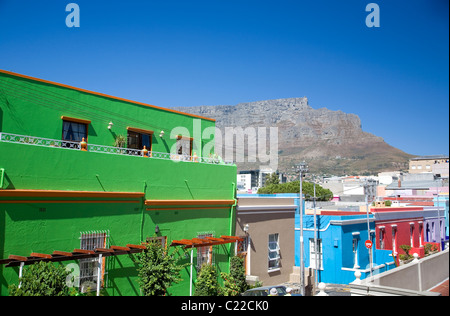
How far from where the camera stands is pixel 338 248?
20.2m

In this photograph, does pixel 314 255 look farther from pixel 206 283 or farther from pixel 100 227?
pixel 100 227

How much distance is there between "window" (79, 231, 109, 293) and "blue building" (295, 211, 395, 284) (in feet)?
43.9

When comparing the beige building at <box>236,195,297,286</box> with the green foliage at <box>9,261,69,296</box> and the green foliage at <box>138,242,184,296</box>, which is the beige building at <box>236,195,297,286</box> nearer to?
the green foliage at <box>138,242,184,296</box>

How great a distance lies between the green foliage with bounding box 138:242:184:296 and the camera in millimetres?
10203

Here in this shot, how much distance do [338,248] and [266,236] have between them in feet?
19.0

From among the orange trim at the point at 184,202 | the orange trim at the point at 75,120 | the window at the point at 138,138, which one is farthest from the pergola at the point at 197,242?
the orange trim at the point at 75,120

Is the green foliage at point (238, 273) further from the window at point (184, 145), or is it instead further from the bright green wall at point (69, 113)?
the bright green wall at point (69, 113)

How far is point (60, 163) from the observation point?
9742 millimetres

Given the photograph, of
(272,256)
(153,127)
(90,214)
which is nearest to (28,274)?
(90,214)

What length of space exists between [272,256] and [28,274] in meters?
11.3

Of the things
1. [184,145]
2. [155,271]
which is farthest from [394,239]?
[155,271]

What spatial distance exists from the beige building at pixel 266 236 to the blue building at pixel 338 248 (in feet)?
11.2

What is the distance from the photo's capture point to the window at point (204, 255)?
13211 millimetres
